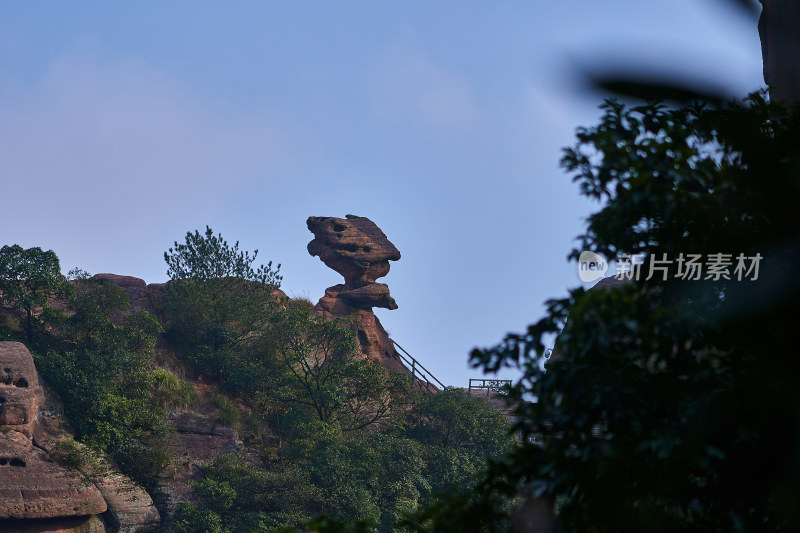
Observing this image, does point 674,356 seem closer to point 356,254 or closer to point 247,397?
point 247,397

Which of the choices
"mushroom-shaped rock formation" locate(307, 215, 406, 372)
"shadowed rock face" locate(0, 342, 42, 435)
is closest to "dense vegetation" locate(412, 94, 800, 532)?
"shadowed rock face" locate(0, 342, 42, 435)

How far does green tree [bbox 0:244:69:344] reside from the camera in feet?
91.3

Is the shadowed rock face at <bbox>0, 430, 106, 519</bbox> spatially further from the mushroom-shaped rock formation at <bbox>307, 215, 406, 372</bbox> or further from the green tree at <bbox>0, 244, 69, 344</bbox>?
the mushroom-shaped rock formation at <bbox>307, 215, 406, 372</bbox>

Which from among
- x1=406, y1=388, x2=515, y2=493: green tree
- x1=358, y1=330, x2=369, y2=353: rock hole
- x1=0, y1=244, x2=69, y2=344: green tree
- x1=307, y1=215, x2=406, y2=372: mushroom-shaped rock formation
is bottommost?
x1=406, y1=388, x2=515, y2=493: green tree

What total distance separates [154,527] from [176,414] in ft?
16.9

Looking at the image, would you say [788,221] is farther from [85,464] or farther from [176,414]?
[176,414]

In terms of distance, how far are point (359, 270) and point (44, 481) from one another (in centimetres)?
2089

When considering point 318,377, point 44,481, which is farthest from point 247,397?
point 44,481

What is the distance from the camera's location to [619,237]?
493 cm

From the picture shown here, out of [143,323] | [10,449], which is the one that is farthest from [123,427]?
[143,323]

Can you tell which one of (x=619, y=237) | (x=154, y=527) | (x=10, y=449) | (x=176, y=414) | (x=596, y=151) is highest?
(x=596, y=151)

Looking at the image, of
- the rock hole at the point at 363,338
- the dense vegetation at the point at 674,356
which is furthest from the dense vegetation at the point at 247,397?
the dense vegetation at the point at 674,356

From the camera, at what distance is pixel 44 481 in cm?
2200

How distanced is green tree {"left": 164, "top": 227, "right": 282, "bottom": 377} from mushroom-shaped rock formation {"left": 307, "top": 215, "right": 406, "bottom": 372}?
5.81 m
